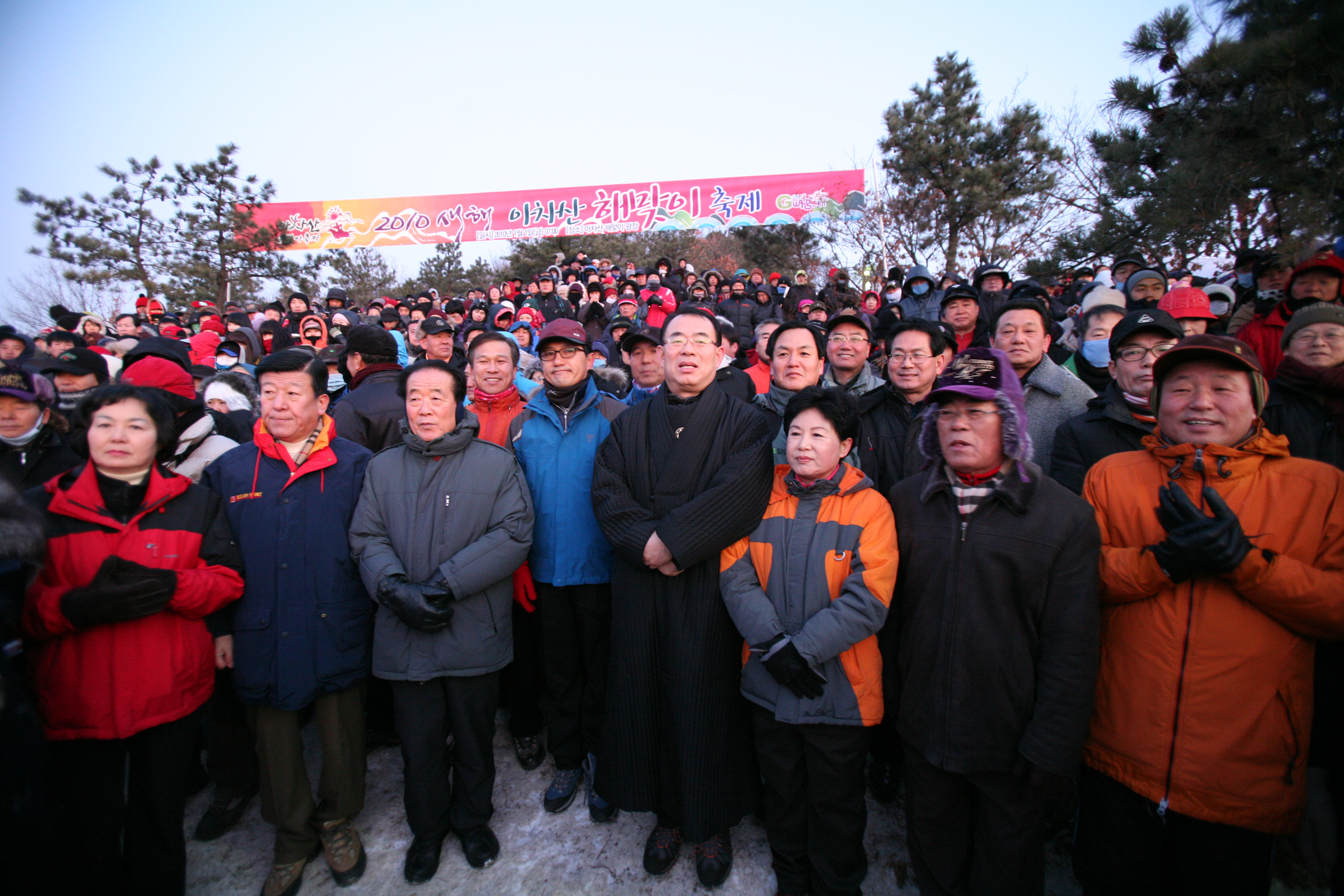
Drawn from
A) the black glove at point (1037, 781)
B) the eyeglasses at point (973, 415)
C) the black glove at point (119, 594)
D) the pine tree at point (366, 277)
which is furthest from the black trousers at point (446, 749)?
the pine tree at point (366, 277)

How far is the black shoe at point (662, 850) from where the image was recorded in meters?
2.40

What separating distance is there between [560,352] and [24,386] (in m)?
2.32

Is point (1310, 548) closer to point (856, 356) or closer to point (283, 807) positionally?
point (856, 356)

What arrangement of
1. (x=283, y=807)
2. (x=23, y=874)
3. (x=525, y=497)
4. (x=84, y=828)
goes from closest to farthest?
1. (x=23, y=874)
2. (x=84, y=828)
3. (x=283, y=807)
4. (x=525, y=497)

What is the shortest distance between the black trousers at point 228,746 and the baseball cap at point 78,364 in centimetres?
201

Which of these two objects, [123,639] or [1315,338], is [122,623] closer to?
[123,639]

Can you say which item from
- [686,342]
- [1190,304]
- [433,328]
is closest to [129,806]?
[686,342]

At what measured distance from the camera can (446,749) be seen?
2.54 meters

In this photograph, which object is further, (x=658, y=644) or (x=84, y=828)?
(x=658, y=644)

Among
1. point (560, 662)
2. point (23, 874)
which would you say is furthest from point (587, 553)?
point (23, 874)

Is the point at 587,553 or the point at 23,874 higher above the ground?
the point at 587,553

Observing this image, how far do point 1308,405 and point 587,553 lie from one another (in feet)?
10.3

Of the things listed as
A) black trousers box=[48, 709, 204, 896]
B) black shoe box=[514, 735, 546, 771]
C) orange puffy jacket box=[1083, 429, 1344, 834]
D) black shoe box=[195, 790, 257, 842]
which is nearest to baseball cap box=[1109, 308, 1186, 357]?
orange puffy jacket box=[1083, 429, 1344, 834]

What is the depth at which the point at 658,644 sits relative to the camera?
2.48m
